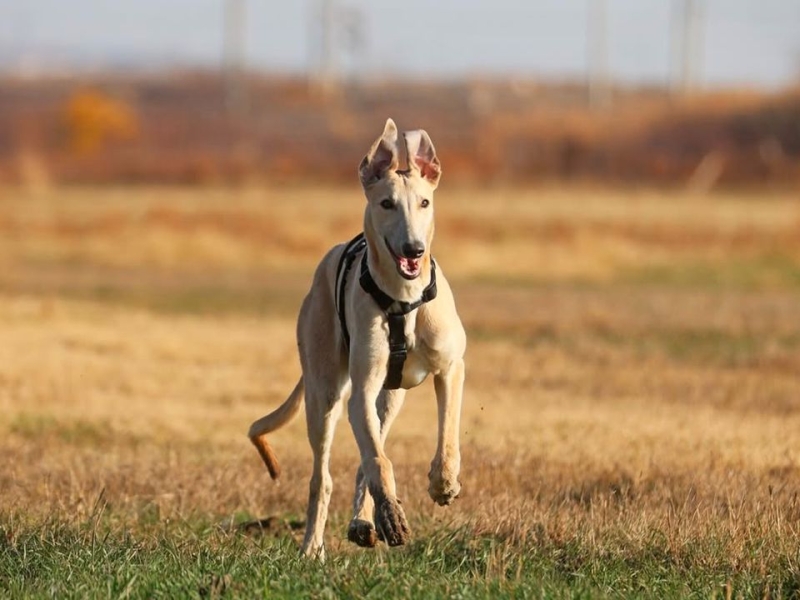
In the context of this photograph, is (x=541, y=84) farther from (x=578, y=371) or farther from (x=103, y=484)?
(x=103, y=484)

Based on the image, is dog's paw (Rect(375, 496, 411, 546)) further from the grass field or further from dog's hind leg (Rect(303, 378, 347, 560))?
dog's hind leg (Rect(303, 378, 347, 560))

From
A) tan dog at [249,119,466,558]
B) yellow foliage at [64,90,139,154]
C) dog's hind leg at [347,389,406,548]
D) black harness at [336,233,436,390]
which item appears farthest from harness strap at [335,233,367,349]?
yellow foliage at [64,90,139,154]

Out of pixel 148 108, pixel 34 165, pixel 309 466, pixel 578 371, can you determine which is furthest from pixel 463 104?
pixel 309 466

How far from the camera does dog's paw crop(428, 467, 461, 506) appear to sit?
763 cm

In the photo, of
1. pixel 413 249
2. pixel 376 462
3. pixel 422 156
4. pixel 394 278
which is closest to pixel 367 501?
pixel 376 462

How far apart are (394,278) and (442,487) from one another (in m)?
1.02

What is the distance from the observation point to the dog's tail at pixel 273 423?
900 centimetres

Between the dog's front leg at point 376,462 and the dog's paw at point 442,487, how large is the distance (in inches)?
8.6

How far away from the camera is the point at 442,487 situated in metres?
7.64

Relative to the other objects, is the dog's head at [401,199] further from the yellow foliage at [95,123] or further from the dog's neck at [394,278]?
the yellow foliage at [95,123]

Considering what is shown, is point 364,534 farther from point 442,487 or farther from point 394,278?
point 394,278

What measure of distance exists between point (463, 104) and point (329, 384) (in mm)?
81079

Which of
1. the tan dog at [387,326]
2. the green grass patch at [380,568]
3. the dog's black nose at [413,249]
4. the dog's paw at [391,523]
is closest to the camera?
the green grass patch at [380,568]

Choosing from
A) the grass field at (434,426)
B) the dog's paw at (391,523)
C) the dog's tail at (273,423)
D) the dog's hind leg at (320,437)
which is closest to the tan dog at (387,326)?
the dog's paw at (391,523)
